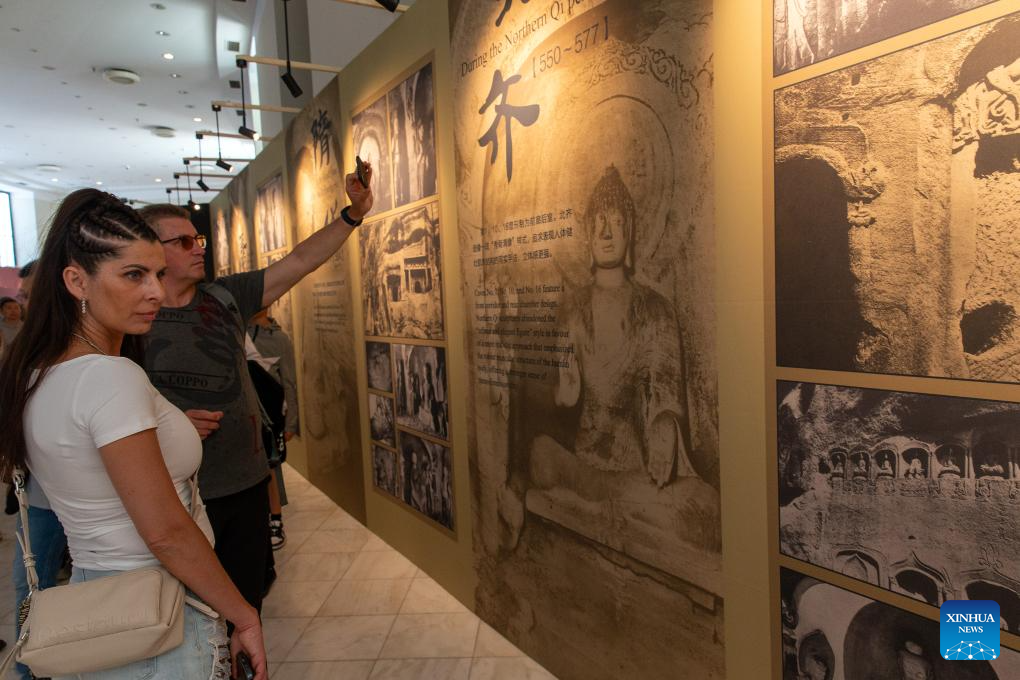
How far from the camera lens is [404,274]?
3.57m

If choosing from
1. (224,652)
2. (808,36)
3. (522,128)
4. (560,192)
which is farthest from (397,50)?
(224,652)

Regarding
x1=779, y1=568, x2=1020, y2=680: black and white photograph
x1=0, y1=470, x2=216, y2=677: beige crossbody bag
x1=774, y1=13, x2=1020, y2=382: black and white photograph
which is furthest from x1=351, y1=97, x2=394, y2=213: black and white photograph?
x1=779, y1=568, x2=1020, y2=680: black and white photograph

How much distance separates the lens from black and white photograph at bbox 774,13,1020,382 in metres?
1.22

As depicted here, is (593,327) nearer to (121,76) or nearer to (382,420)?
(382,420)

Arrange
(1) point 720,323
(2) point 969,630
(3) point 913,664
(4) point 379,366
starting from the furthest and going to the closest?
(4) point 379,366 → (1) point 720,323 → (3) point 913,664 → (2) point 969,630

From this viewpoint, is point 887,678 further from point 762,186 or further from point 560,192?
point 560,192

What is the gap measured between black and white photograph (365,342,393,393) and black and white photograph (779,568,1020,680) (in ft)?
8.89

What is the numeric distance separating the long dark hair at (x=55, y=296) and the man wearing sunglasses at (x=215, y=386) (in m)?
0.77

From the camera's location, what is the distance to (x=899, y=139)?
4.42ft

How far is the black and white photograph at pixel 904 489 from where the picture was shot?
4.12ft

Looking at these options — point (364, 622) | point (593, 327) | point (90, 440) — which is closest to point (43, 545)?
point (90, 440)

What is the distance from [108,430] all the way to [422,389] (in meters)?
2.40

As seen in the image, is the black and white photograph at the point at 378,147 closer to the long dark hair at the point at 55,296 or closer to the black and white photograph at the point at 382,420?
the black and white photograph at the point at 382,420

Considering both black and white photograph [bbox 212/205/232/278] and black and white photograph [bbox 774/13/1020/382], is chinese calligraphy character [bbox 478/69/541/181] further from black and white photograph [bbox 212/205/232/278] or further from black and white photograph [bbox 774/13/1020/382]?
black and white photograph [bbox 212/205/232/278]
